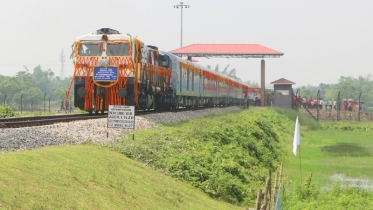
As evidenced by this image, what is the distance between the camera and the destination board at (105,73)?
2330cm

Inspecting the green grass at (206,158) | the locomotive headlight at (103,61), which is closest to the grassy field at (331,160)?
the green grass at (206,158)

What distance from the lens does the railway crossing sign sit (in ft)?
48.3

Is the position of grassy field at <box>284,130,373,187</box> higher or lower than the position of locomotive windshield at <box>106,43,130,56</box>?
lower

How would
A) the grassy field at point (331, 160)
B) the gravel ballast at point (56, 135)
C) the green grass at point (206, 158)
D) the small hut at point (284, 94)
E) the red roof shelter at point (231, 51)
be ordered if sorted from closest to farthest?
1. the gravel ballast at point (56, 135)
2. the green grass at point (206, 158)
3. the grassy field at point (331, 160)
4. the small hut at point (284, 94)
5. the red roof shelter at point (231, 51)

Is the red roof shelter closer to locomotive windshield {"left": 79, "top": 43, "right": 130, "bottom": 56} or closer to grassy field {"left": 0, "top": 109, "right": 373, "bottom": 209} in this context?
grassy field {"left": 0, "top": 109, "right": 373, "bottom": 209}

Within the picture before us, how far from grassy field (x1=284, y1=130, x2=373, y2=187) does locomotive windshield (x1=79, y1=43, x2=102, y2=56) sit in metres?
8.70

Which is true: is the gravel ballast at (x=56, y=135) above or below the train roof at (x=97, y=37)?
below

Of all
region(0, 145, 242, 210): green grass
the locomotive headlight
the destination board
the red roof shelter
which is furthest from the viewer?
the red roof shelter

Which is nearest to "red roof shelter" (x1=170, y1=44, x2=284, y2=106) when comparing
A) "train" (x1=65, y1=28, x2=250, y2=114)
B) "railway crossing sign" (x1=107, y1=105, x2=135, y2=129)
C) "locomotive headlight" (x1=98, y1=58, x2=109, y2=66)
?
"train" (x1=65, y1=28, x2=250, y2=114)

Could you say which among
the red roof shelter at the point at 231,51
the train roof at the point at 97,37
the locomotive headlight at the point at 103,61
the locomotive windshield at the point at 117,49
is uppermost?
the red roof shelter at the point at 231,51

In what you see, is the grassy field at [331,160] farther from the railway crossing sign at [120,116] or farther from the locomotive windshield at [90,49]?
the locomotive windshield at [90,49]

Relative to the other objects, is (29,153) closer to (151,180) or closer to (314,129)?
(151,180)

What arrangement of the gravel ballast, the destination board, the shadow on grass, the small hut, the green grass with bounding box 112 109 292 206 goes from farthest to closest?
the small hut < the shadow on grass < the destination board < the green grass with bounding box 112 109 292 206 < the gravel ballast

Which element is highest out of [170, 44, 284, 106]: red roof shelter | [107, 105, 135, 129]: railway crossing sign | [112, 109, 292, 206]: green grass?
[170, 44, 284, 106]: red roof shelter
